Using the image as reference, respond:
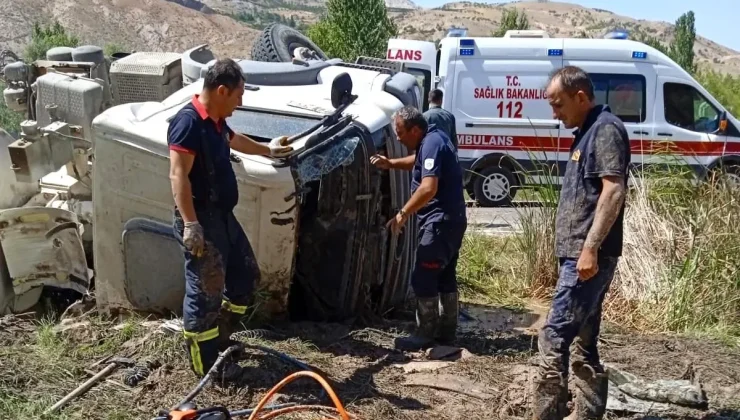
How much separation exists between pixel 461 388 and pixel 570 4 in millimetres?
96314

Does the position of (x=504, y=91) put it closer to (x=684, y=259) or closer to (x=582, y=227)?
(x=684, y=259)

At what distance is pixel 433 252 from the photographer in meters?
4.75

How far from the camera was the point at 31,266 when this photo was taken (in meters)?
5.33

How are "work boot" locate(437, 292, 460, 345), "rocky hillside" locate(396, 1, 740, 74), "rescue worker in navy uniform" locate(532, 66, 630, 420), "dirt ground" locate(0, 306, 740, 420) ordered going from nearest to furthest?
1. "rescue worker in navy uniform" locate(532, 66, 630, 420)
2. "dirt ground" locate(0, 306, 740, 420)
3. "work boot" locate(437, 292, 460, 345)
4. "rocky hillside" locate(396, 1, 740, 74)

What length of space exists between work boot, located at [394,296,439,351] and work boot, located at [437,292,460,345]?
10 cm

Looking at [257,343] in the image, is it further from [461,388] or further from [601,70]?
[601,70]

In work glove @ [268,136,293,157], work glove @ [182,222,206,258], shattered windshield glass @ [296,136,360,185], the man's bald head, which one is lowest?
work glove @ [182,222,206,258]

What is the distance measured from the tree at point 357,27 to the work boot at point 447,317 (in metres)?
17.7

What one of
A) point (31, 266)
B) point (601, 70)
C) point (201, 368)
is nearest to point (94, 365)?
point (201, 368)

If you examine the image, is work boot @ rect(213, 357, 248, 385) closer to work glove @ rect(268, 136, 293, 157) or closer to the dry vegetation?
work glove @ rect(268, 136, 293, 157)

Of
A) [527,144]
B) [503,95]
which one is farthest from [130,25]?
[527,144]

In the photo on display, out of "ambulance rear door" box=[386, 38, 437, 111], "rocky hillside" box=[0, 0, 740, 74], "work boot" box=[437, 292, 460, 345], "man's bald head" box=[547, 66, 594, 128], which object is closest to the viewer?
"man's bald head" box=[547, 66, 594, 128]

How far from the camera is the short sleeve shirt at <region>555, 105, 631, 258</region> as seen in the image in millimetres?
3484

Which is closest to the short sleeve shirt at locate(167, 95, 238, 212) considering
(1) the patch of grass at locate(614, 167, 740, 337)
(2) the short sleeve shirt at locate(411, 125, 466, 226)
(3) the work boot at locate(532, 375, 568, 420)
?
(2) the short sleeve shirt at locate(411, 125, 466, 226)
